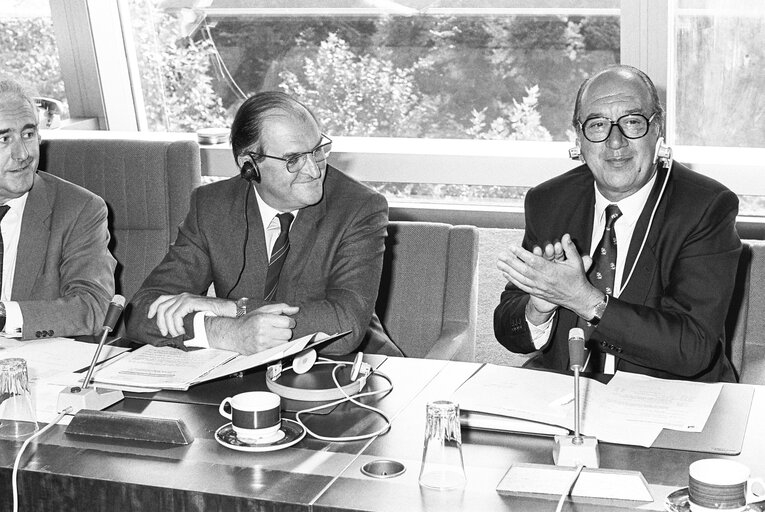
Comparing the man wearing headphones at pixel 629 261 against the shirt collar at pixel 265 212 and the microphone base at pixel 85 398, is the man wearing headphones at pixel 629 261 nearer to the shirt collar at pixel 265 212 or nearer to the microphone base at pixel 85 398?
the shirt collar at pixel 265 212

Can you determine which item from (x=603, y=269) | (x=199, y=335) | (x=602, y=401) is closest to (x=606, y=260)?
(x=603, y=269)

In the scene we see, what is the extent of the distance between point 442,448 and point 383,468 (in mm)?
123

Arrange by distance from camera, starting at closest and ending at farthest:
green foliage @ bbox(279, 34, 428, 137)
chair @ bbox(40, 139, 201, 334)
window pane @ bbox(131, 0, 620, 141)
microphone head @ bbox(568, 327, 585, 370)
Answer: microphone head @ bbox(568, 327, 585, 370), chair @ bbox(40, 139, 201, 334), window pane @ bbox(131, 0, 620, 141), green foliage @ bbox(279, 34, 428, 137)

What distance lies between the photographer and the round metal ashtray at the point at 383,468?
1.67m

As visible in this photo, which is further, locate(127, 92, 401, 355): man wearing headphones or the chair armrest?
the chair armrest

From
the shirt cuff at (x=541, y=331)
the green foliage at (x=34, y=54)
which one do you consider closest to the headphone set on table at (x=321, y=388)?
the shirt cuff at (x=541, y=331)

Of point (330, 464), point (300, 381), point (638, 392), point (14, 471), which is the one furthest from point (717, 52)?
point (14, 471)

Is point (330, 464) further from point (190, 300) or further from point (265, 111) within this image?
point (265, 111)

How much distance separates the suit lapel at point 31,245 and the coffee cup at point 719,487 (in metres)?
2.13

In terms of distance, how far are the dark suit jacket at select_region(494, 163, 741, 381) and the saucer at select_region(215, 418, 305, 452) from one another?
796mm

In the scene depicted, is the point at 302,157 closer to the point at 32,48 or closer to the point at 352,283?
the point at 352,283

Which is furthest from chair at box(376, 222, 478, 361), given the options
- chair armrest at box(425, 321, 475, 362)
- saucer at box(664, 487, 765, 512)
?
saucer at box(664, 487, 765, 512)

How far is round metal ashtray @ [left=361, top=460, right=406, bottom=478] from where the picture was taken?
5.48 ft

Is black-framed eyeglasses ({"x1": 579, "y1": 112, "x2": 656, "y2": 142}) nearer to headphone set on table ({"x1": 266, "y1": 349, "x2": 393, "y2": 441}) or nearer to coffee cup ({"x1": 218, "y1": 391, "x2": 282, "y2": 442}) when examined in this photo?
headphone set on table ({"x1": 266, "y1": 349, "x2": 393, "y2": 441})
